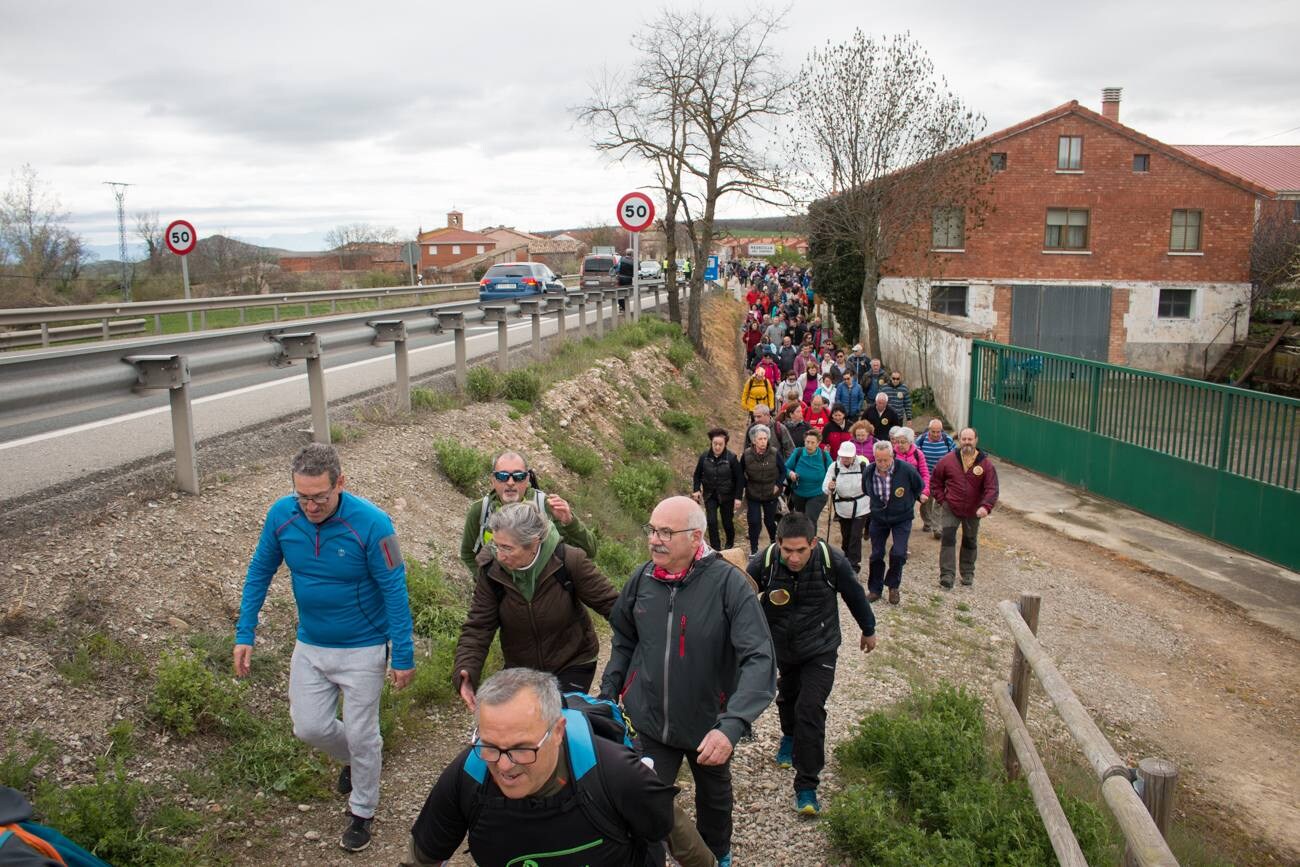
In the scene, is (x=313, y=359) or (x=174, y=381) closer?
(x=174, y=381)

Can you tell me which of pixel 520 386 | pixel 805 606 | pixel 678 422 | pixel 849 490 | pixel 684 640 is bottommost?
pixel 678 422

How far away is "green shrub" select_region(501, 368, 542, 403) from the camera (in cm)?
1149

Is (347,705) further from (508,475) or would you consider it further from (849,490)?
(849,490)

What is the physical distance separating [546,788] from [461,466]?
20.5 ft

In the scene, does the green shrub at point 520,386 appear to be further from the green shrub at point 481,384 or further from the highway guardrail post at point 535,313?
the highway guardrail post at point 535,313

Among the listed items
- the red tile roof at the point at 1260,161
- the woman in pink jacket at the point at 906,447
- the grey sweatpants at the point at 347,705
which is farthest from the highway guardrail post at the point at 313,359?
the red tile roof at the point at 1260,161

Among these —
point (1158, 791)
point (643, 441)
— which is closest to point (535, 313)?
point (643, 441)

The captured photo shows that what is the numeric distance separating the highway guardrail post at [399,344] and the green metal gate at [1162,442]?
431 inches

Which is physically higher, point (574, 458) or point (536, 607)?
point (536, 607)

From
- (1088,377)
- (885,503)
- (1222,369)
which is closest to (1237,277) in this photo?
Result: (1222,369)

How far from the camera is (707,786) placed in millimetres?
4164

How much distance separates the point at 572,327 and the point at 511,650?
14901 millimetres

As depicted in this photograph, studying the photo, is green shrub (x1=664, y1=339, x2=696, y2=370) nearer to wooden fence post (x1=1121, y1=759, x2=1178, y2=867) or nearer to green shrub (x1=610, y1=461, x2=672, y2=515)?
green shrub (x1=610, y1=461, x2=672, y2=515)

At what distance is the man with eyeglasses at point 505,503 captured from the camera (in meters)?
4.79
